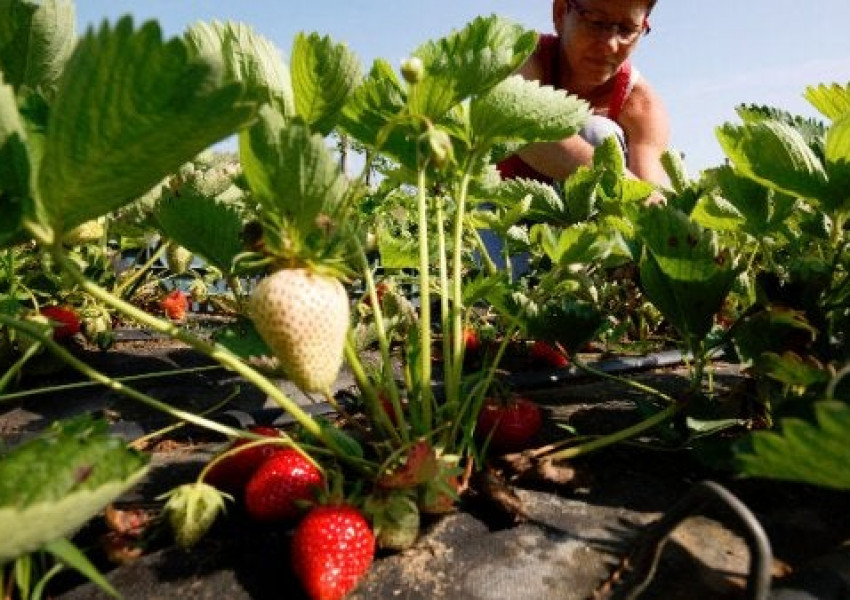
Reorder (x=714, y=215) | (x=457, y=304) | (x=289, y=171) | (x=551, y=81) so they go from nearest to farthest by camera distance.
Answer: (x=289, y=171), (x=457, y=304), (x=714, y=215), (x=551, y=81)

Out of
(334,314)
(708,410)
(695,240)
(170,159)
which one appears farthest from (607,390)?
(170,159)

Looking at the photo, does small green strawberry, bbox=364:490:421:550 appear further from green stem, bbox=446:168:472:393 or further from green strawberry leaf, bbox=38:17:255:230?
green strawberry leaf, bbox=38:17:255:230

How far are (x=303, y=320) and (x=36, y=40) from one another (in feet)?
1.21

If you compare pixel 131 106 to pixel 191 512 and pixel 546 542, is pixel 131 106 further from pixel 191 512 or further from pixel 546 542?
pixel 546 542

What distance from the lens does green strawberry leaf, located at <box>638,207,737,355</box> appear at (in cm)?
66

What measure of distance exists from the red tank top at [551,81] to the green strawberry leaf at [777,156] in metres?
1.45

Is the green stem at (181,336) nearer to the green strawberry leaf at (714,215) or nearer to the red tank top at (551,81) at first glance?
the green strawberry leaf at (714,215)

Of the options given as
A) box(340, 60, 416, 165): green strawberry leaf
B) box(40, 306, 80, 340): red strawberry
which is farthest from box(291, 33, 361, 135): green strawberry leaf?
box(40, 306, 80, 340): red strawberry

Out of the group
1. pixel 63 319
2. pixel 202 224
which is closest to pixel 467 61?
pixel 202 224

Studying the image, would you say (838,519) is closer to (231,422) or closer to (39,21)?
(231,422)

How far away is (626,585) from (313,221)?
1.18 ft

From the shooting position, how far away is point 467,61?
579 mm

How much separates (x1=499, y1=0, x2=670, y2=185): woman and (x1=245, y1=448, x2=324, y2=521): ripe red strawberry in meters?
1.07

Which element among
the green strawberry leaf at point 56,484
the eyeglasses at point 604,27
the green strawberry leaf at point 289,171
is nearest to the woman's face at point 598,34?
the eyeglasses at point 604,27
